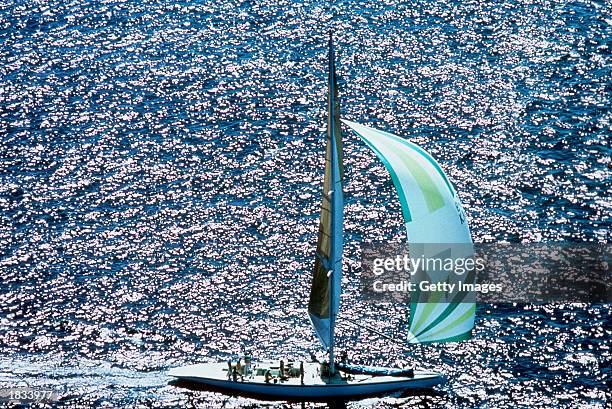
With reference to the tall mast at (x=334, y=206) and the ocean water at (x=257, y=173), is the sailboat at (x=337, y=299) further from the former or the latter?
the ocean water at (x=257, y=173)

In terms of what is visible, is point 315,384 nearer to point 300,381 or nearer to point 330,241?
point 300,381

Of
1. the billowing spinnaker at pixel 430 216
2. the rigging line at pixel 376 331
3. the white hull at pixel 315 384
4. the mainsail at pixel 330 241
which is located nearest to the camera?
the mainsail at pixel 330 241

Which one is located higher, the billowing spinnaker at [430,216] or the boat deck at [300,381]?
the billowing spinnaker at [430,216]

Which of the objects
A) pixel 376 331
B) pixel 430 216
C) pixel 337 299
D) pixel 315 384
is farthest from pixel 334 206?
pixel 315 384

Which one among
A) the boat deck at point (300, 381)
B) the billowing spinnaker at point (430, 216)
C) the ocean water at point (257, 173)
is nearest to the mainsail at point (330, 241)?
the billowing spinnaker at point (430, 216)

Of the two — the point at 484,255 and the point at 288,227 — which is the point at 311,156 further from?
the point at 484,255

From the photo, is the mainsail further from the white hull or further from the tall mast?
the white hull

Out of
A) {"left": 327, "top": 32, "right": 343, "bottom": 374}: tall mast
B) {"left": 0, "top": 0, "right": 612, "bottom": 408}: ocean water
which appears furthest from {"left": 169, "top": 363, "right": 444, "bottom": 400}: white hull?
{"left": 327, "top": 32, "right": 343, "bottom": 374}: tall mast
